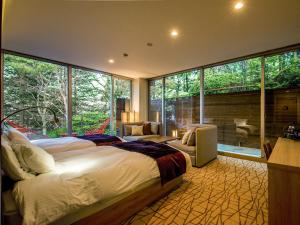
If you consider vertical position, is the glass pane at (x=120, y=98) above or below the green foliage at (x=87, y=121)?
above

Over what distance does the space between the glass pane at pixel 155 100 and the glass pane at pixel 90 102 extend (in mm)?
1740

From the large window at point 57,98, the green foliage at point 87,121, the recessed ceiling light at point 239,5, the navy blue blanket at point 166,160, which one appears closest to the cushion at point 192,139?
the navy blue blanket at point 166,160

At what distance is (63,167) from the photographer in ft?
6.03

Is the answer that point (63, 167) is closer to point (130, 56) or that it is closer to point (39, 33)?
point (39, 33)

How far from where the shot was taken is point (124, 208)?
1862mm

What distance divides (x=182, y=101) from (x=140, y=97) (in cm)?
169

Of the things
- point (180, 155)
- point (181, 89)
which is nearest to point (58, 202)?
point (180, 155)

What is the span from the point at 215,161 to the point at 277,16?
3055mm

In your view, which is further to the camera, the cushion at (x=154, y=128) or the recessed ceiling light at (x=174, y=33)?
the cushion at (x=154, y=128)

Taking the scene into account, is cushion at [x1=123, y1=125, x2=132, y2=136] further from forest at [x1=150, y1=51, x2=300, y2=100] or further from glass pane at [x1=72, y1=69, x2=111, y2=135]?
forest at [x1=150, y1=51, x2=300, y2=100]

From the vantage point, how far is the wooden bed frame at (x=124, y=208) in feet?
5.01

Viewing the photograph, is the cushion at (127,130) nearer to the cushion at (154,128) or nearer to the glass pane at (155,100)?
the cushion at (154,128)

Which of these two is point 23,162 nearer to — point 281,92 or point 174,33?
point 174,33

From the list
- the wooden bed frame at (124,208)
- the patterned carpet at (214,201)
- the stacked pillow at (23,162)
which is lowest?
the patterned carpet at (214,201)
